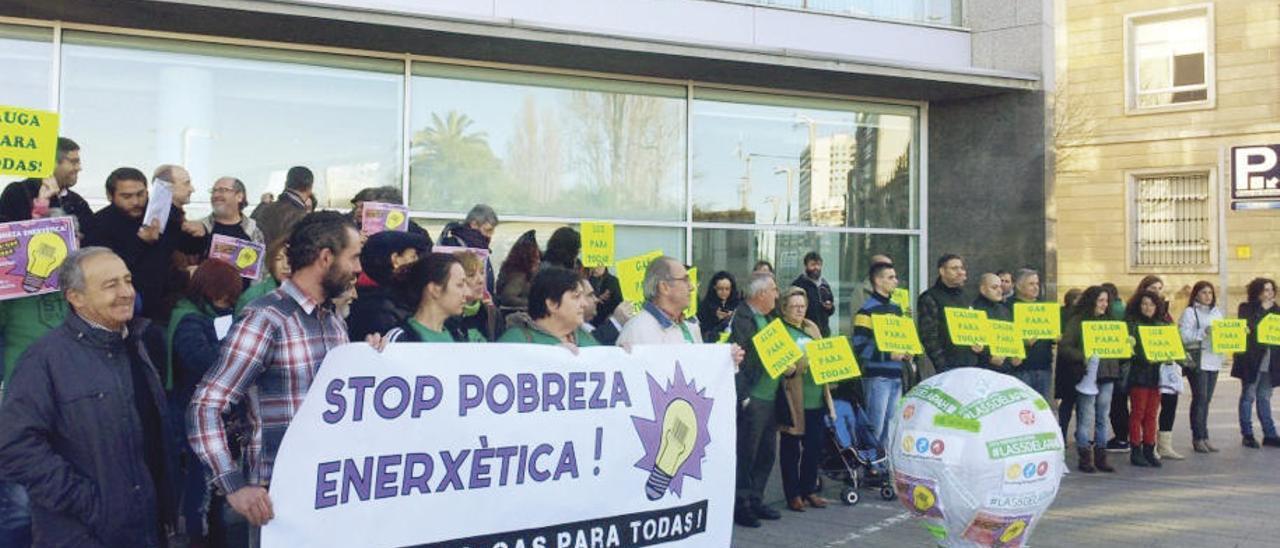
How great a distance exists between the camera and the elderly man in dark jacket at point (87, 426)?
147 inches

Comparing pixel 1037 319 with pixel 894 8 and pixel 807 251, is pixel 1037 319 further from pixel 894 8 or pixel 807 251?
pixel 894 8

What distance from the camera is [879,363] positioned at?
9469 mm

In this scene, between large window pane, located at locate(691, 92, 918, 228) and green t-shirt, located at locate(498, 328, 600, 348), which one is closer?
green t-shirt, located at locate(498, 328, 600, 348)

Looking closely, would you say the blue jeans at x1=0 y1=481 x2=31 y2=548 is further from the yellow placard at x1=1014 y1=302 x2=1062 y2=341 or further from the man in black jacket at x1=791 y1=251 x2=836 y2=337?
the yellow placard at x1=1014 y1=302 x2=1062 y2=341

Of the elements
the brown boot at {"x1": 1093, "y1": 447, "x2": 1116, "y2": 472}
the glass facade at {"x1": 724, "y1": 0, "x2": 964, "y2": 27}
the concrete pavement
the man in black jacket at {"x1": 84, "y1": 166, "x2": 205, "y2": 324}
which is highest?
the glass facade at {"x1": 724, "y1": 0, "x2": 964, "y2": 27}

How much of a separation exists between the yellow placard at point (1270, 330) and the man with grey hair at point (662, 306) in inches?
330

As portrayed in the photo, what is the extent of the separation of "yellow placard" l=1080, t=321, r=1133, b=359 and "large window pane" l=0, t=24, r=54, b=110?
32.4ft

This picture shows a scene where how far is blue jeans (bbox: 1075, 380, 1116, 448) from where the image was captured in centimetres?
1088

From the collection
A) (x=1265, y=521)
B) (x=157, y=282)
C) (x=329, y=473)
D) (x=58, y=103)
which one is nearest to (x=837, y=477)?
(x=1265, y=521)

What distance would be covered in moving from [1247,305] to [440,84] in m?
9.26

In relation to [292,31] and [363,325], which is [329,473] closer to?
[363,325]

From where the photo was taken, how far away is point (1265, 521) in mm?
8594

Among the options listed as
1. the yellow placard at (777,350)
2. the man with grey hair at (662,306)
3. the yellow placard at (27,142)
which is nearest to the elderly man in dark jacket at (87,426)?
the yellow placard at (27,142)

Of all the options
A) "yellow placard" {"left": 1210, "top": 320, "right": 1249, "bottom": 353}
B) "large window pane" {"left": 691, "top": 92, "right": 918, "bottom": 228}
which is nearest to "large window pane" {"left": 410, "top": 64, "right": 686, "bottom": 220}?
"large window pane" {"left": 691, "top": 92, "right": 918, "bottom": 228}
